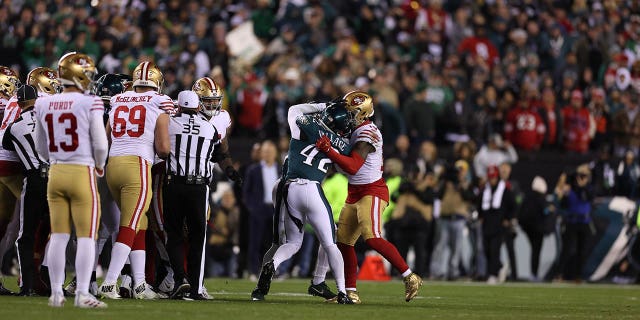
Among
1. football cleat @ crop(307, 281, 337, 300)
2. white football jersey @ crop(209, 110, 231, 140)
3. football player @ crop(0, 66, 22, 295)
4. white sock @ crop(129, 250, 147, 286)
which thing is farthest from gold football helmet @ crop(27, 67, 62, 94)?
football cleat @ crop(307, 281, 337, 300)

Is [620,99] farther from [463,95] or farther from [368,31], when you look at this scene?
[368,31]

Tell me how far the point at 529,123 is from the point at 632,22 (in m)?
5.78

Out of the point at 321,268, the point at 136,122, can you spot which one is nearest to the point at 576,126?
the point at 321,268

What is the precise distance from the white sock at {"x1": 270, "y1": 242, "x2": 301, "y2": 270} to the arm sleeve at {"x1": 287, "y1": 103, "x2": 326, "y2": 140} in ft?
3.28

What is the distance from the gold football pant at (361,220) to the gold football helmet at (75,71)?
3.48m

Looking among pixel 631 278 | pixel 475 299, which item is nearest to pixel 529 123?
pixel 631 278

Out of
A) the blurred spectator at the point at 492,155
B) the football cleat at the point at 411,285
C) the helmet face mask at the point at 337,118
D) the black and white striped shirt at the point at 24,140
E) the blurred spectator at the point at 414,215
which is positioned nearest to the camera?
the black and white striped shirt at the point at 24,140

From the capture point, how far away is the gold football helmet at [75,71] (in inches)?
426

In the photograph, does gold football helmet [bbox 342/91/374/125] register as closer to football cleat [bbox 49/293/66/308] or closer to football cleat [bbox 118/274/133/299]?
football cleat [bbox 118/274/133/299]

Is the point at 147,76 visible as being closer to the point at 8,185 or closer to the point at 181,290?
the point at 8,185

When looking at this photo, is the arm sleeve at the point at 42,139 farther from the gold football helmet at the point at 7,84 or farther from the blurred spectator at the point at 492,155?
the blurred spectator at the point at 492,155

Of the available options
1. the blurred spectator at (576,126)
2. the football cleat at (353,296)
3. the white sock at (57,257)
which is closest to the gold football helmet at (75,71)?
the white sock at (57,257)

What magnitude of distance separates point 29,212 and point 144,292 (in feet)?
4.26

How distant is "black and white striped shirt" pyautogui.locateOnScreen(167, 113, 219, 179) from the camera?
1249 centimetres
